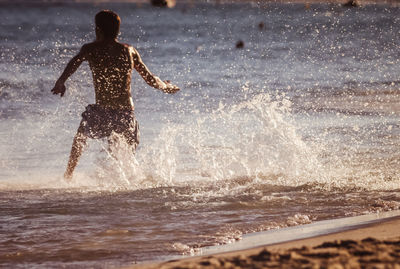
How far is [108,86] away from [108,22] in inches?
23.3

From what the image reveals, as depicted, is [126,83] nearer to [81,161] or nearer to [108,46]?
[108,46]

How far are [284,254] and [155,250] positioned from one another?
109 cm

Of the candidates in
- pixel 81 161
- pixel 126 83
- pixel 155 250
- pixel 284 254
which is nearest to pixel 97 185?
pixel 126 83

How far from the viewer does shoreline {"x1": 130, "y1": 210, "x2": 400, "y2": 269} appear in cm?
297

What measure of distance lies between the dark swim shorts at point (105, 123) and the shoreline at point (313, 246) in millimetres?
2256

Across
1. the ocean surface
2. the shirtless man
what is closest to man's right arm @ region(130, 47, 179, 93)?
the shirtless man

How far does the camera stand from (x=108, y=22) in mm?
6184

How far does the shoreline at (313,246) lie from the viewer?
297 centimetres

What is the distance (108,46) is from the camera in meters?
6.26

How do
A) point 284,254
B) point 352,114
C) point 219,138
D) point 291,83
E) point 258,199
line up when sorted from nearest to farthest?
point 284,254 < point 258,199 < point 219,138 < point 352,114 < point 291,83

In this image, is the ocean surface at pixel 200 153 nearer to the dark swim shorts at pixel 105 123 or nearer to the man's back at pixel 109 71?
the dark swim shorts at pixel 105 123

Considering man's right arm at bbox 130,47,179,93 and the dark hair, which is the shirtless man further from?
man's right arm at bbox 130,47,179,93

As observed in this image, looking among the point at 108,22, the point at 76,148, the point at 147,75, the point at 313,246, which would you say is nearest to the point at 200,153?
the point at 147,75

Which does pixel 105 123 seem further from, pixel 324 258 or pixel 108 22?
pixel 324 258
